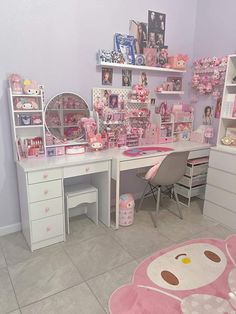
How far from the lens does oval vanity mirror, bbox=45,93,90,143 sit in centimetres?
243

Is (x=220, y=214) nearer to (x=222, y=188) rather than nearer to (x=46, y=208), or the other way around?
(x=222, y=188)

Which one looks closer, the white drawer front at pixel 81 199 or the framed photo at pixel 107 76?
the white drawer front at pixel 81 199

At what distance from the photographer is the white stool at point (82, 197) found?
2.41 m

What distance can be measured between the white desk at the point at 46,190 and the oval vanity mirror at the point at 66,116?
0.27m

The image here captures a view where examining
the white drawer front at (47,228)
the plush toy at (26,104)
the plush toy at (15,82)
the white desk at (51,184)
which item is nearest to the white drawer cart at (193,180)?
the white desk at (51,184)

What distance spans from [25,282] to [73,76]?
187cm

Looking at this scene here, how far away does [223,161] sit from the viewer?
255cm

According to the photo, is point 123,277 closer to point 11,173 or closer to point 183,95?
point 11,173

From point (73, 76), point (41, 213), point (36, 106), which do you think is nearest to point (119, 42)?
point (73, 76)

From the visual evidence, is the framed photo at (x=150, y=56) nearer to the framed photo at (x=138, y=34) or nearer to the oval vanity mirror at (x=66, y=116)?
the framed photo at (x=138, y=34)

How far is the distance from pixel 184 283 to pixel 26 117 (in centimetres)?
188

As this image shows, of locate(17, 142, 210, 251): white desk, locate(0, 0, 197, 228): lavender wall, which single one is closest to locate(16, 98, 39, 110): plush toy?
locate(0, 0, 197, 228): lavender wall

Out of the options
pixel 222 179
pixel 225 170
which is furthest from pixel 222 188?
pixel 225 170

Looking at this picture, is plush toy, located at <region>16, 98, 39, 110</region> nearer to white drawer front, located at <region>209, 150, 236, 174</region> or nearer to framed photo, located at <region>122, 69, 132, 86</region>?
framed photo, located at <region>122, 69, 132, 86</region>
